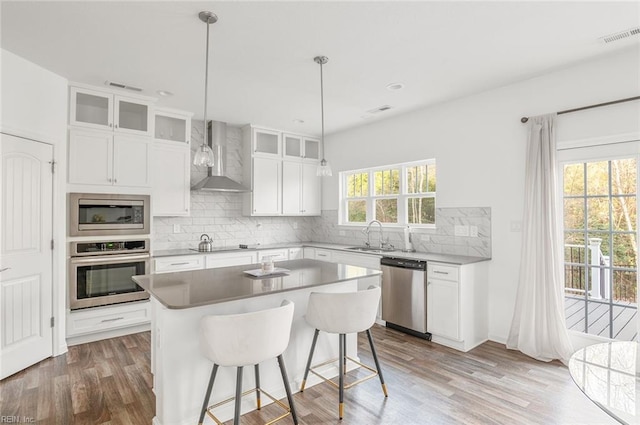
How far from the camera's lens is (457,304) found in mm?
3385

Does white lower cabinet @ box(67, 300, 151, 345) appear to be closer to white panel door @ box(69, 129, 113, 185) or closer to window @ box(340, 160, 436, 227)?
white panel door @ box(69, 129, 113, 185)

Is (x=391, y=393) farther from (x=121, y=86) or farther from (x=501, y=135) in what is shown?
(x=121, y=86)

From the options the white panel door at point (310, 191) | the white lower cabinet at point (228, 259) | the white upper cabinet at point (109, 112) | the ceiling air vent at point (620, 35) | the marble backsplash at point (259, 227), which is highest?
the ceiling air vent at point (620, 35)

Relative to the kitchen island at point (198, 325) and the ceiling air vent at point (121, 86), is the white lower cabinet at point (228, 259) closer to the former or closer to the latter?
the kitchen island at point (198, 325)

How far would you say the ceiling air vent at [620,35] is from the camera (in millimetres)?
2481

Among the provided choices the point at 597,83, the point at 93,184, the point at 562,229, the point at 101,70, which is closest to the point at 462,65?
the point at 597,83

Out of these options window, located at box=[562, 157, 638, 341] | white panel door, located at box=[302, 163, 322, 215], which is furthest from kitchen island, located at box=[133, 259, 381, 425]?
white panel door, located at box=[302, 163, 322, 215]

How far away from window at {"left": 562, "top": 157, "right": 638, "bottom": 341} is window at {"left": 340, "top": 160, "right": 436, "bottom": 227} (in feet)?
4.96

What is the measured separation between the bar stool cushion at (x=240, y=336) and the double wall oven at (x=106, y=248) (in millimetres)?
2414

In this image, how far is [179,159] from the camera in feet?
14.5

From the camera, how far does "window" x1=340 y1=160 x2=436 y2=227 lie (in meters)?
4.49

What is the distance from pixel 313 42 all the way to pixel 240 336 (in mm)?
2182

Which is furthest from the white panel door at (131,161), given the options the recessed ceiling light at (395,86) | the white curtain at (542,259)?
the white curtain at (542,259)

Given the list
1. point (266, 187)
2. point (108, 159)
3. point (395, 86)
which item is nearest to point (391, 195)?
point (395, 86)
